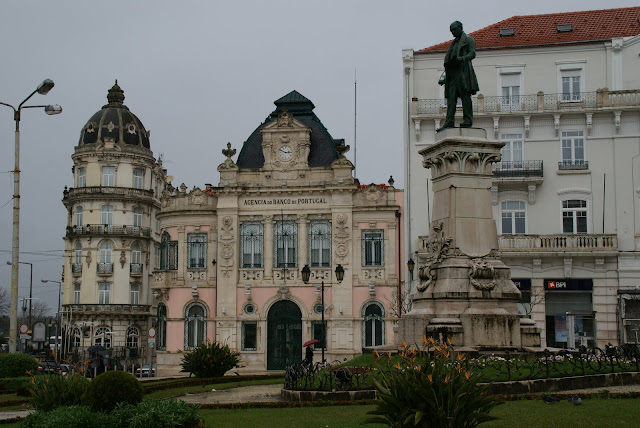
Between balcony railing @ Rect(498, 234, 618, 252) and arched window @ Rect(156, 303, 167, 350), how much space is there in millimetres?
22045

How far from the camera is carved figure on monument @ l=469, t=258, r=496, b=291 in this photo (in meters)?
20.5

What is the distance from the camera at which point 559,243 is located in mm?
41344

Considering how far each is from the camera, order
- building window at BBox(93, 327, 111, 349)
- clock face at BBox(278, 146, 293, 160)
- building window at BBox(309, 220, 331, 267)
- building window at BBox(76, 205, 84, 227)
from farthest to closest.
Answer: building window at BBox(76, 205, 84, 227) < building window at BBox(93, 327, 111, 349) < clock face at BBox(278, 146, 293, 160) < building window at BBox(309, 220, 331, 267)

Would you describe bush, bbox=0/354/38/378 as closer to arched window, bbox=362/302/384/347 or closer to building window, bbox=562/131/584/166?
arched window, bbox=362/302/384/347

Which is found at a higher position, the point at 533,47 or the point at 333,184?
the point at 533,47

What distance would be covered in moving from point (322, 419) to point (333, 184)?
36.7m

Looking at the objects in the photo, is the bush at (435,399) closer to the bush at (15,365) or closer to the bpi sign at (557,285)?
the bush at (15,365)

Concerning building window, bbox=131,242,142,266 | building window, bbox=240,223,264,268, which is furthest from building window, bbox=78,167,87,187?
building window, bbox=240,223,264,268

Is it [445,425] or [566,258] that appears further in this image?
[566,258]

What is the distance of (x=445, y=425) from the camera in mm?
Answer: 11414

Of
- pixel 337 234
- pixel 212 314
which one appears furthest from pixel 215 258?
pixel 337 234

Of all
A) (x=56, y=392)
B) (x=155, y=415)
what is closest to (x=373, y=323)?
(x=56, y=392)

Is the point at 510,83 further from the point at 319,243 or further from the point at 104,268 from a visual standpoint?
the point at 104,268

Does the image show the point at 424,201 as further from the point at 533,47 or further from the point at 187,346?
the point at 187,346
